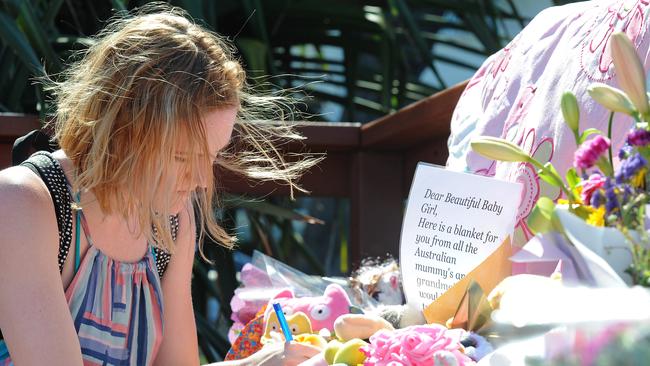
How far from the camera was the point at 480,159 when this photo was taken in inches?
53.4

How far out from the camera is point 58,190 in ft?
4.11

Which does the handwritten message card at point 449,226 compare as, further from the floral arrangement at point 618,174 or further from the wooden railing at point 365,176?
the wooden railing at point 365,176

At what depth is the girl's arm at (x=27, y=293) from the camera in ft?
3.89

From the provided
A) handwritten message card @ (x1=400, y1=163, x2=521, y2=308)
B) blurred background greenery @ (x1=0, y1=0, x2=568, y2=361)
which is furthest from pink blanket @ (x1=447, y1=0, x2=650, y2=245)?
blurred background greenery @ (x1=0, y1=0, x2=568, y2=361)

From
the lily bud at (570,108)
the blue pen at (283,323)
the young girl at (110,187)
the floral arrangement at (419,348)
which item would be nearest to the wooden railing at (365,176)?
the young girl at (110,187)

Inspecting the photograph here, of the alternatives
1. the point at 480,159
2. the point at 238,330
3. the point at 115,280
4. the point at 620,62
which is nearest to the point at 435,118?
the point at 480,159

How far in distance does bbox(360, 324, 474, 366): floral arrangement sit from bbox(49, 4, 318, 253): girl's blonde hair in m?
0.38

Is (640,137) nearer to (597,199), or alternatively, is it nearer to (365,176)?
(597,199)

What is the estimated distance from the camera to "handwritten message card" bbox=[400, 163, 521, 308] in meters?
1.11

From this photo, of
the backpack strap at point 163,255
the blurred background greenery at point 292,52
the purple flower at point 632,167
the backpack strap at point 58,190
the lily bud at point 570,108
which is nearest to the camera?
the purple flower at point 632,167

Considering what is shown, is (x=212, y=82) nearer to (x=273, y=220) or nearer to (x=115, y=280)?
(x=115, y=280)

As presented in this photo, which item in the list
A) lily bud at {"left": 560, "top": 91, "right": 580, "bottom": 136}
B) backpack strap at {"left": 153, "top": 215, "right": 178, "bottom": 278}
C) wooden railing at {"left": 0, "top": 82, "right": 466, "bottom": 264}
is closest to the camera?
lily bud at {"left": 560, "top": 91, "right": 580, "bottom": 136}

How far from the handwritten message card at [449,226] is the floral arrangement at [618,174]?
0.29m

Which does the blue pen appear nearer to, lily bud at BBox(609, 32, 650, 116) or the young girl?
the young girl
